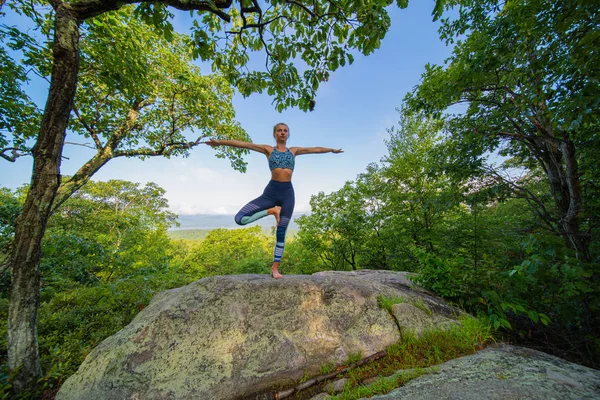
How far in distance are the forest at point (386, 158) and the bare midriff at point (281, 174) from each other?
123cm

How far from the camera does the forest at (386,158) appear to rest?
2.49 metres

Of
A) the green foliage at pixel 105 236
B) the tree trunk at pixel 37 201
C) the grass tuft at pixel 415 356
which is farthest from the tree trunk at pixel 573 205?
the green foliage at pixel 105 236

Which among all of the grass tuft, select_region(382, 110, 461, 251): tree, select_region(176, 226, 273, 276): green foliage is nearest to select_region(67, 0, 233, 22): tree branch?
the grass tuft

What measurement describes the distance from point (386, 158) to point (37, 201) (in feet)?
43.5

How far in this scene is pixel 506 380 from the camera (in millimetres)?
1886

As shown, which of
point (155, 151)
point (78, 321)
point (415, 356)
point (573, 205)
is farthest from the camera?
point (155, 151)

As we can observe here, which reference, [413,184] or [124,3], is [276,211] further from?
[413,184]

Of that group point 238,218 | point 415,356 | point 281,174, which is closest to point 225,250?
point 238,218

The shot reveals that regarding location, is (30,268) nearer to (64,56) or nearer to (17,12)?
(64,56)

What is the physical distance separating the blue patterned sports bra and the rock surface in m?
3.45

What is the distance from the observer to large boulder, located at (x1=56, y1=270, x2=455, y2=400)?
235 cm

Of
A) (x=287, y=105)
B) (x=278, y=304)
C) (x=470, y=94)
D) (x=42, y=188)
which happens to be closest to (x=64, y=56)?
(x=42, y=188)

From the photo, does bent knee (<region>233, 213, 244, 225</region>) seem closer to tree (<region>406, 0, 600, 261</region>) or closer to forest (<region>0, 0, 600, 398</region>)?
forest (<region>0, 0, 600, 398</region>)

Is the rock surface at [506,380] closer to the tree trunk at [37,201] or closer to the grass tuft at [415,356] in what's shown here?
the grass tuft at [415,356]
